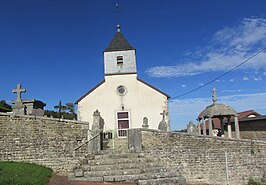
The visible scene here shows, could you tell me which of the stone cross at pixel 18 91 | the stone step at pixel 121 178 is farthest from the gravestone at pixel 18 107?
the stone step at pixel 121 178

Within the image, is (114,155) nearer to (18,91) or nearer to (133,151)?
(133,151)

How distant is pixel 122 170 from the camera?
8758 millimetres

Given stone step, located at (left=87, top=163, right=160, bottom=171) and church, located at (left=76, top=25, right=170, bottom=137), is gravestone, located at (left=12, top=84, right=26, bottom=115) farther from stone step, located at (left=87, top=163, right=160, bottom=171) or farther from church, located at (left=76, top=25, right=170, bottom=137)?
church, located at (left=76, top=25, right=170, bottom=137)

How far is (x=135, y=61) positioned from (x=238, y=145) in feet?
31.2

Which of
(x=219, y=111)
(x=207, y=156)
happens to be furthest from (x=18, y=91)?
(x=219, y=111)

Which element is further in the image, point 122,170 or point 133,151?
point 133,151

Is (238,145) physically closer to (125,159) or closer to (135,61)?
(125,159)

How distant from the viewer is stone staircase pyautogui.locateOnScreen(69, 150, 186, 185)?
329 inches

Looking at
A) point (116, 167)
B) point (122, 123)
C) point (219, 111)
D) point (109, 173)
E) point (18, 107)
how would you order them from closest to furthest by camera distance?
point (109, 173) → point (116, 167) → point (18, 107) → point (219, 111) → point (122, 123)

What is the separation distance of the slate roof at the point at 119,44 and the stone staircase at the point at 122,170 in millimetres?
10058

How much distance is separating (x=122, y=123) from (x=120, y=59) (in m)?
5.04

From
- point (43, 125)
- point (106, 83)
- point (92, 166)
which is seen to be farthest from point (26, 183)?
point (106, 83)

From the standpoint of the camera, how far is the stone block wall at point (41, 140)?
9.34m

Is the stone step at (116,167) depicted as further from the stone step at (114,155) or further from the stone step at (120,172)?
the stone step at (114,155)
